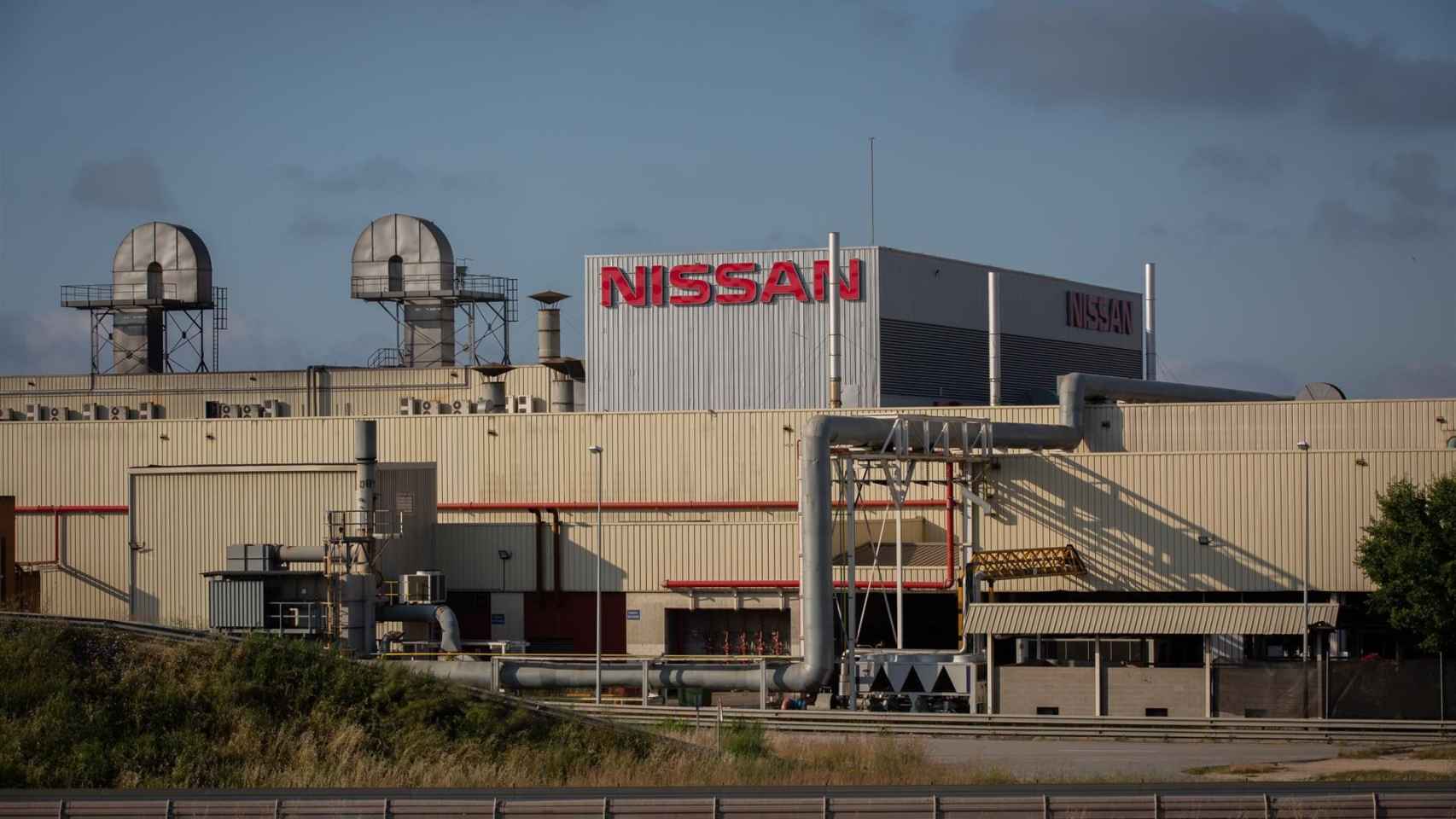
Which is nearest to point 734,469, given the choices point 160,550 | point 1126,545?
point 1126,545

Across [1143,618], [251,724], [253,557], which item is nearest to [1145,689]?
[1143,618]

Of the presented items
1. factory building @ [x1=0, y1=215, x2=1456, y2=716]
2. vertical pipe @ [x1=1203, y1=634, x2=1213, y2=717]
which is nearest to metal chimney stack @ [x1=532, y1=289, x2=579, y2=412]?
factory building @ [x1=0, y1=215, x2=1456, y2=716]

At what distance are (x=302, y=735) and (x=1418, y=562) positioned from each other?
26.3 m

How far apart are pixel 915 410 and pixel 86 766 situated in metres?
33.5

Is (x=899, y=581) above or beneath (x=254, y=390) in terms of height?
beneath

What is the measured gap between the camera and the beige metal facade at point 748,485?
50.0 meters

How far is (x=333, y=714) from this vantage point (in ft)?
107

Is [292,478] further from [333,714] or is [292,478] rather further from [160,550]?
[333,714]

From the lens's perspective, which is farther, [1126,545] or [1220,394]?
[1220,394]

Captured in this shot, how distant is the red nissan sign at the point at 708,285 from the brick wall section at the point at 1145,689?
21727 mm

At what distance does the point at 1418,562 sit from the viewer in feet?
145

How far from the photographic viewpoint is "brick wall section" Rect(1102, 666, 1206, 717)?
141ft

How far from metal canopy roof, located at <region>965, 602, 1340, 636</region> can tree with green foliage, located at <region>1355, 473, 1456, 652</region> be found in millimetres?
1534

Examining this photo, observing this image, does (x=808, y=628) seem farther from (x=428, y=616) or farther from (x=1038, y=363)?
(x=1038, y=363)
